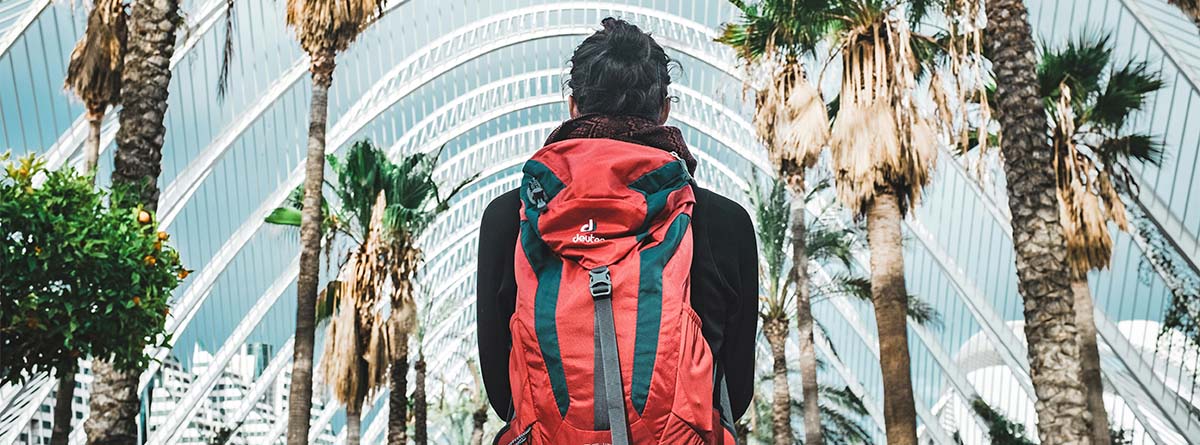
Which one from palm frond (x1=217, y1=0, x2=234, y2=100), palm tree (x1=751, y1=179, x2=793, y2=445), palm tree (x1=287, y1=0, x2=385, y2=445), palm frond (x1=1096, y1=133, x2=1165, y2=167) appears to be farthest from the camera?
palm tree (x1=751, y1=179, x2=793, y2=445)

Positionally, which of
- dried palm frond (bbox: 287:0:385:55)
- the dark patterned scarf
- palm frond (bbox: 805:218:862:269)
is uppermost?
palm frond (bbox: 805:218:862:269)

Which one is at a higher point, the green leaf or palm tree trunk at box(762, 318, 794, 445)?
the green leaf

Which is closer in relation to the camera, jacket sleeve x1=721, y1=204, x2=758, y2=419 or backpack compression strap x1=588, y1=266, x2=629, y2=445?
backpack compression strap x1=588, y1=266, x2=629, y2=445

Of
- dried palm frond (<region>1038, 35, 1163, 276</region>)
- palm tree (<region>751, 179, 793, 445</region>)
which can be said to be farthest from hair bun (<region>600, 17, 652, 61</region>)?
palm tree (<region>751, 179, 793, 445</region>)

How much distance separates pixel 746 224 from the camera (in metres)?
2.50

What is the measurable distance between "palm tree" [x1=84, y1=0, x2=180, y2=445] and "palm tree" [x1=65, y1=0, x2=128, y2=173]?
776cm

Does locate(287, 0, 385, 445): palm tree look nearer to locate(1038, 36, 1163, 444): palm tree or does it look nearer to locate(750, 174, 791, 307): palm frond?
locate(1038, 36, 1163, 444): palm tree

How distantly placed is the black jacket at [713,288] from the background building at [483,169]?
56.3 ft

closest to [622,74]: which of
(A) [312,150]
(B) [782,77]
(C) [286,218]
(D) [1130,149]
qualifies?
(A) [312,150]

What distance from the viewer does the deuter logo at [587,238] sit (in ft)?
7.73

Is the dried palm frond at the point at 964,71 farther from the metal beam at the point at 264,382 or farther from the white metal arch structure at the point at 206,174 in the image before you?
the metal beam at the point at 264,382

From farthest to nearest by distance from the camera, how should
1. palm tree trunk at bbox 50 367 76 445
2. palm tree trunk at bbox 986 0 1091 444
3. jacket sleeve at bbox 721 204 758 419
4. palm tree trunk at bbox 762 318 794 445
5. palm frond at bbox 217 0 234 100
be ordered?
palm tree trunk at bbox 762 318 794 445
palm tree trunk at bbox 50 367 76 445
palm frond at bbox 217 0 234 100
palm tree trunk at bbox 986 0 1091 444
jacket sleeve at bbox 721 204 758 419

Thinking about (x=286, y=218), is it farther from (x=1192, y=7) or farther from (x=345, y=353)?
(x=1192, y=7)

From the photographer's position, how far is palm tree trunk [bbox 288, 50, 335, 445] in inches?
703
